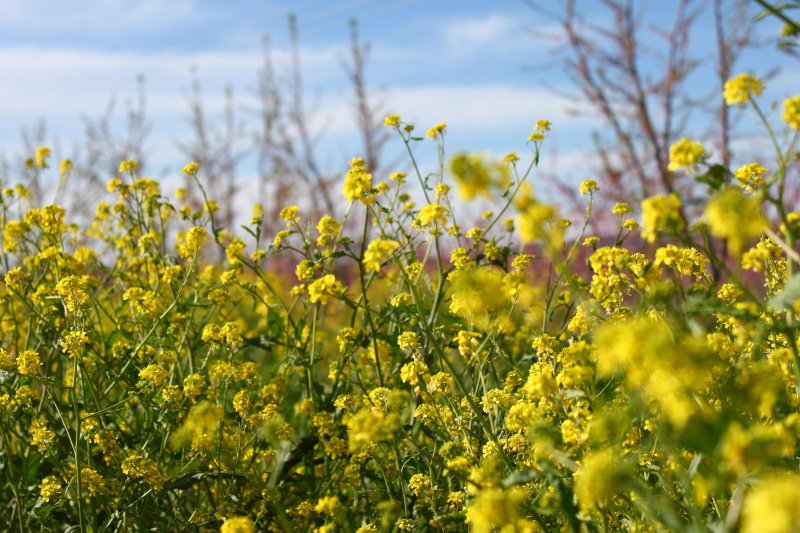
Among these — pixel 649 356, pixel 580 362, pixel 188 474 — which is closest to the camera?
pixel 649 356

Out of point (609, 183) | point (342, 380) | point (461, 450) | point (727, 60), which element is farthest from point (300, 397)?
point (727, 60)

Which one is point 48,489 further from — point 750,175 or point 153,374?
point 750,175

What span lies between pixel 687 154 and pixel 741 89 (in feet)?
1.13

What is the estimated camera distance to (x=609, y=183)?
947cm

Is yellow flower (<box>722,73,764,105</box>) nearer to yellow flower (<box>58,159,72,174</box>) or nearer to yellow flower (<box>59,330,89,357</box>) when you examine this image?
yellow flower (<box>59,330,89,357</box>)

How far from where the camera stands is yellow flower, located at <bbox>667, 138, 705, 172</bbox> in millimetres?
1959

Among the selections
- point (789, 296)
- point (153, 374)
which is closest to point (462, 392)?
point (789, 296)

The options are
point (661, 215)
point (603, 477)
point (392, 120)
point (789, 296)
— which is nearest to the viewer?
point (603, 477)

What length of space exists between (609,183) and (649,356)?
836 centimetres

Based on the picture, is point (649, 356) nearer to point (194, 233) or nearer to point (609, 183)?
point (194, 233)

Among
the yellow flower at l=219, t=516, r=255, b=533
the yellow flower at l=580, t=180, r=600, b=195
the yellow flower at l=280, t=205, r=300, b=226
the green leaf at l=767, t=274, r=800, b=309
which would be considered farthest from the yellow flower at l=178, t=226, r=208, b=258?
the green leaf at l=767, t=274, r=800, b=309

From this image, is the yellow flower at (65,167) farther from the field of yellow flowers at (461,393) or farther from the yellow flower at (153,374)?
the yellow flower at (153,374)

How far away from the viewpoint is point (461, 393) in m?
2.93

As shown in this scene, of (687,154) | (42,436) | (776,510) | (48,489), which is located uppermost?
(687,154)
